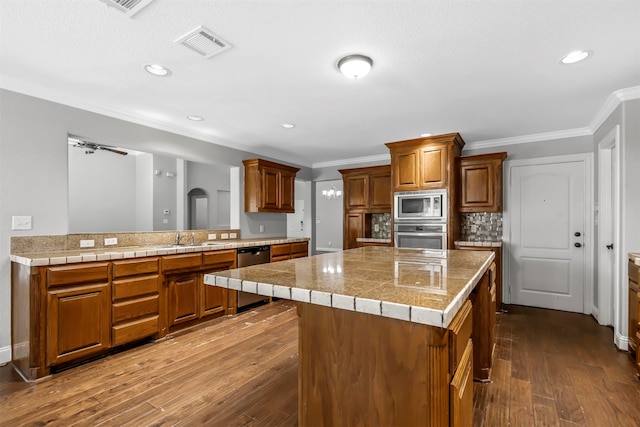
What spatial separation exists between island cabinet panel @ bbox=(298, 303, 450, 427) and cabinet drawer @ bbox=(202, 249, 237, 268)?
2.49 metres

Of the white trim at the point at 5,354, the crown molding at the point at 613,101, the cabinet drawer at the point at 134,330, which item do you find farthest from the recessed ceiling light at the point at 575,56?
the white trim at the point at 5,354

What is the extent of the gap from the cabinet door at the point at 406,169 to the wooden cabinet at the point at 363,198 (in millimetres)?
697

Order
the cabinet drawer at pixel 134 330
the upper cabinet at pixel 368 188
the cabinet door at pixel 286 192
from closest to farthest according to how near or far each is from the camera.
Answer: the cabinet drawer at pixel 134 330 → the cabinet door at pixel 286 192 → the upper cabinet at pixel 368 188

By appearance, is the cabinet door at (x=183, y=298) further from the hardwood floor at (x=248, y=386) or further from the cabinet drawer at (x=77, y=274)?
the cabinet drawer at (x=77, y=274)

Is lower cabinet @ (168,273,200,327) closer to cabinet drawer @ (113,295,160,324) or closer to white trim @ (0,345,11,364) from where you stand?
cabinet drawer @ (113,295,160,324)

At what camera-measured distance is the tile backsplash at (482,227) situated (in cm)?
452

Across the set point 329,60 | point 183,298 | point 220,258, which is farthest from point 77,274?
point 329,60

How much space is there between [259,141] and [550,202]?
13.8 feet

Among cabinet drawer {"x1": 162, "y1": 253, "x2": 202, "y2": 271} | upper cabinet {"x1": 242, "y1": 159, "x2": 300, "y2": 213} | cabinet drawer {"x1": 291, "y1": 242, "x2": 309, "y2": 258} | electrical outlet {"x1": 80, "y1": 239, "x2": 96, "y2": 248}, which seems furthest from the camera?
cabinet drawer {"x1": 291, "y1": 242, "x2": 309, "y2": 258}

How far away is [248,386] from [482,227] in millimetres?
3959

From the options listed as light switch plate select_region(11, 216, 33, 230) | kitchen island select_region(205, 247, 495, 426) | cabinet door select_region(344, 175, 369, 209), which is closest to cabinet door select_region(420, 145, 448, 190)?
cabinet door select_region(344, 175, 369, 209)

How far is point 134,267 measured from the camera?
2.85m

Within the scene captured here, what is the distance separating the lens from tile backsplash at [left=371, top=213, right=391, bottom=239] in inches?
219

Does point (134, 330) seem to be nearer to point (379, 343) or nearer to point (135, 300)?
point (135, 300)
